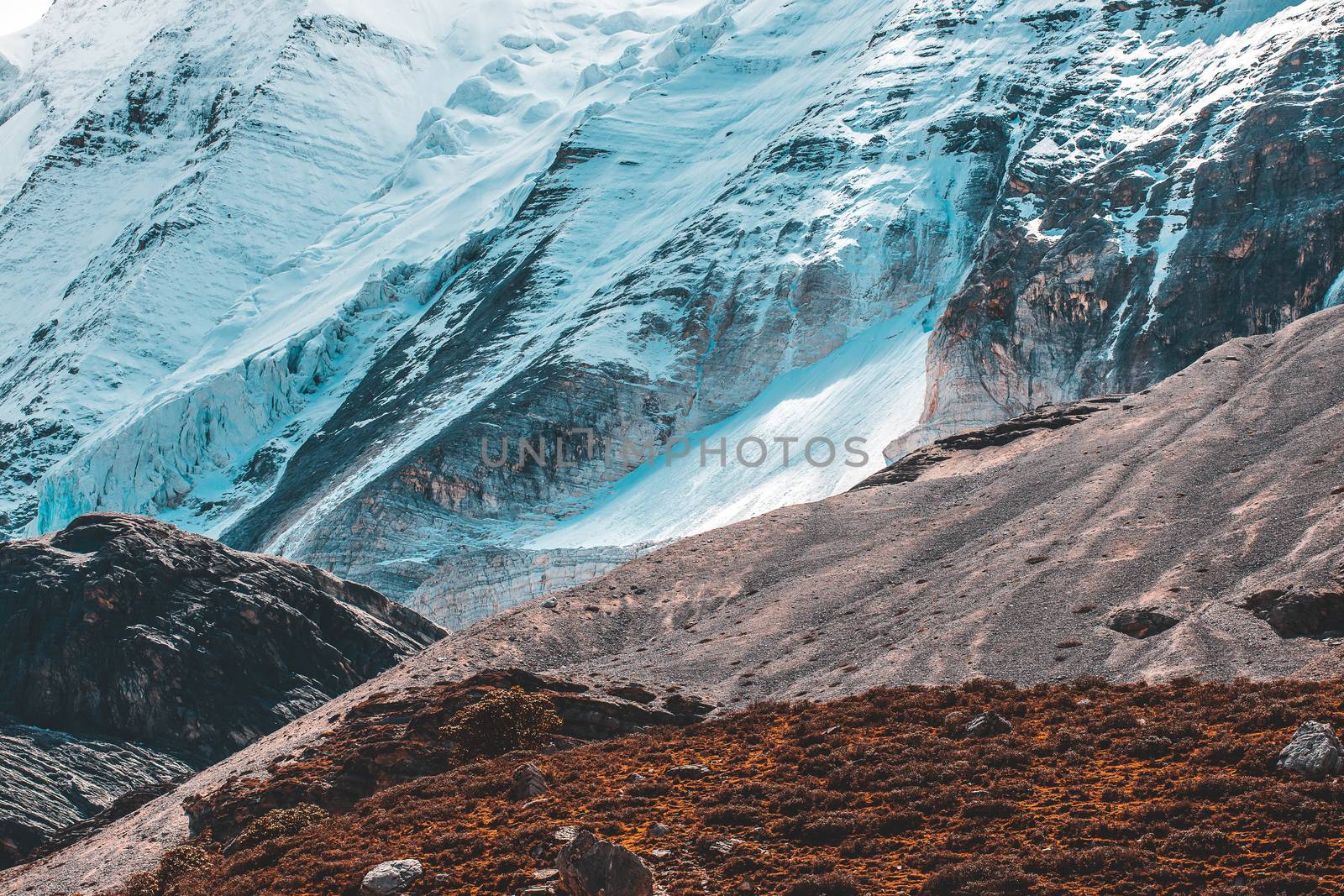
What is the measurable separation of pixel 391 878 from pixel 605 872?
16.7 ft

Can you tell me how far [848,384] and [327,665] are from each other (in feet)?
210

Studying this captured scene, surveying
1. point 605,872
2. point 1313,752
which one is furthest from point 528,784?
point 1313,752

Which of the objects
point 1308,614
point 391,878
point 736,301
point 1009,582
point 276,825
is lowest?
point 276,825

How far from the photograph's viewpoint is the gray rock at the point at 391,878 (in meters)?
25.2

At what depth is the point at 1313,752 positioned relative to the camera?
76.3 ft

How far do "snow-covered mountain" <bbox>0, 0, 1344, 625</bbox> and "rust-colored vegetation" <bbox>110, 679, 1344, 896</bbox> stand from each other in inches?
2868

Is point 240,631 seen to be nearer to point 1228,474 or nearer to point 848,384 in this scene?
point 1228,474

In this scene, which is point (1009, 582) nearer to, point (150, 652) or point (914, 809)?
point (914, 809)

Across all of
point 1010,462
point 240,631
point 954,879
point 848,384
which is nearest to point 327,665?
point 240,631

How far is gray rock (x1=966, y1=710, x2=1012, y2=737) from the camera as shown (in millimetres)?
29531

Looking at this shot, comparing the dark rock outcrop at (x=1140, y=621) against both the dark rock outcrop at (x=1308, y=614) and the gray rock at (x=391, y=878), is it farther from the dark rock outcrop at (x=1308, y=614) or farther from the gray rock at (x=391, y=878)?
the gray rock at (x=391, y=878)

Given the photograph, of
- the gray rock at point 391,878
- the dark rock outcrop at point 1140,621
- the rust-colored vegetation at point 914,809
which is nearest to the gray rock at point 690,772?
the rust-colored vegetation at point 914,809

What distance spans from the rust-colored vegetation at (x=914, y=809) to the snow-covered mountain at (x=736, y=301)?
239ft

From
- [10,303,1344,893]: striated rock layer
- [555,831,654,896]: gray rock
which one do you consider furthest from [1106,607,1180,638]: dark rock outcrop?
[555,831,654,896]: gray rock
